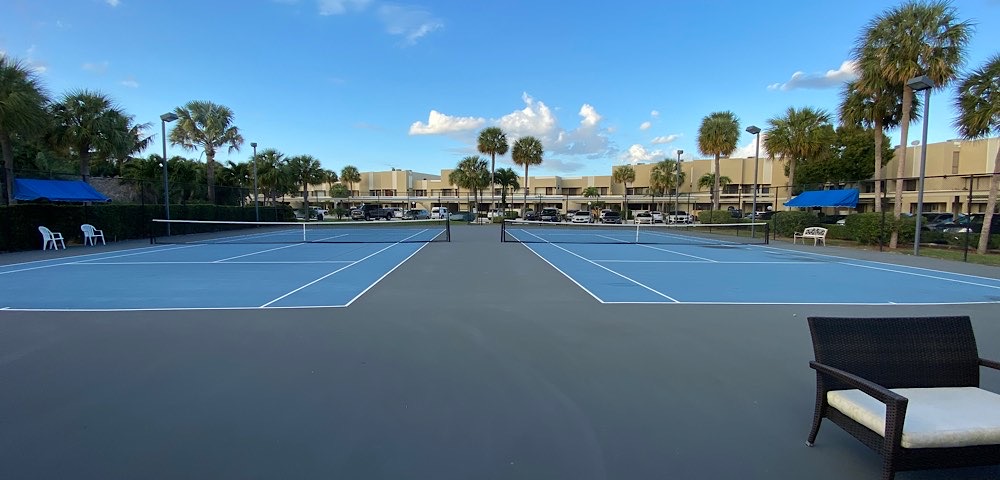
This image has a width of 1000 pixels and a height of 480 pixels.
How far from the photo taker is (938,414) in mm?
2807

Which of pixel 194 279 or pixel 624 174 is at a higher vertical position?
pixel 624 174

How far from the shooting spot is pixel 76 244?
18.9m

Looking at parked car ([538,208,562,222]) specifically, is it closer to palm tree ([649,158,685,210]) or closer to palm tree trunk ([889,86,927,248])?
palm tree ([649,158,685,210])

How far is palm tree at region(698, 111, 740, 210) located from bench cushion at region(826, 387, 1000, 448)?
36.3m

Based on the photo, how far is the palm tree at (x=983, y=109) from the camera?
1641 centimetres

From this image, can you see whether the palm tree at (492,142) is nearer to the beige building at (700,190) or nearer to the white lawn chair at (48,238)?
the beige building at (700,190)

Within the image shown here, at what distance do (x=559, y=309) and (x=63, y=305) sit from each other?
25.3ft

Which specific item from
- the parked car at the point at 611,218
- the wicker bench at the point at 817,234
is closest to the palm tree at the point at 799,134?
the wicker bench at the point at 817,234

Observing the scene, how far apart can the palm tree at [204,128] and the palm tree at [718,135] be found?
3601 centimetres

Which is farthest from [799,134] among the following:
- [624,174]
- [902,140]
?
[624,174]

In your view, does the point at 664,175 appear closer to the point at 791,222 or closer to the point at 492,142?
the point at 492,142

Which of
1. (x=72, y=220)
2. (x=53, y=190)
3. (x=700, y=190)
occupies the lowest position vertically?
(x=72, y=220)

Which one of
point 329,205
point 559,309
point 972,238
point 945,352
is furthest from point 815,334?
point 329,205

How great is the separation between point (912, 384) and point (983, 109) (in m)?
19.9
